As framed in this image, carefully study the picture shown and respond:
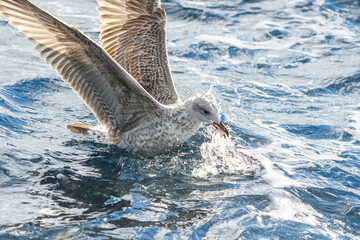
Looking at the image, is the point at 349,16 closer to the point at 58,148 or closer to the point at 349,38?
the point at 349,38

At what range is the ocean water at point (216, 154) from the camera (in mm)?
4457

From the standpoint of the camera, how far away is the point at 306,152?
256 inches

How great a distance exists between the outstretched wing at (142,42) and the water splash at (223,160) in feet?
2.66

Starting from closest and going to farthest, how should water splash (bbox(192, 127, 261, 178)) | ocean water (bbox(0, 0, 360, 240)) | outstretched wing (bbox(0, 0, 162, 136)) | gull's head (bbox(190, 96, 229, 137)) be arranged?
1. ocean water (bbox(0, 0, 360, 240))
2. outstretched wing (bbox(0, 0, 162, 136))
3. water splash (bbox(192, 127, 261, 178))
4. gull's head (bbox(190, 96, 229, 137))

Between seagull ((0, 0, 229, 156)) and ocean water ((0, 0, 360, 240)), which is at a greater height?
seagull ((0, 0, 229, 156))

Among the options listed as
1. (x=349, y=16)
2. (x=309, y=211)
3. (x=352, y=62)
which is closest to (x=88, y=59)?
(x=309, y=211)

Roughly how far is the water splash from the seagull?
212mm

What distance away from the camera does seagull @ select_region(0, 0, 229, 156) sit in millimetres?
5324

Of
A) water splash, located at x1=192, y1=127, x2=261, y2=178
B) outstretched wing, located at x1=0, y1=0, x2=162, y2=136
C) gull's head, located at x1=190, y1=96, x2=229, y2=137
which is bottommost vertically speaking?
water splash, located at x1=192, y1=127, x2=261, y2=178

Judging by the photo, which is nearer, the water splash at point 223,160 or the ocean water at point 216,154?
the ocean water at point 216,154

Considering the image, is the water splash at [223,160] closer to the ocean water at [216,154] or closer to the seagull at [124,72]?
the ocean water at [216,154]

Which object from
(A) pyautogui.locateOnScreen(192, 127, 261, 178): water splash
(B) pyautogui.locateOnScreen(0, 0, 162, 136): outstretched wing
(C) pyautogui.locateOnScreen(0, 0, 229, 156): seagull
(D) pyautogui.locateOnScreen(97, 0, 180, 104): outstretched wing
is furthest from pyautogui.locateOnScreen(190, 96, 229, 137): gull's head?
(D) pyautogui.locateOnScreen(97, 0, 180, 104): outstretched wing

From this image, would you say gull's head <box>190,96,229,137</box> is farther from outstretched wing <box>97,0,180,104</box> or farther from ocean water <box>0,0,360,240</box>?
outstretched wing <box>97,0,180,104</box>

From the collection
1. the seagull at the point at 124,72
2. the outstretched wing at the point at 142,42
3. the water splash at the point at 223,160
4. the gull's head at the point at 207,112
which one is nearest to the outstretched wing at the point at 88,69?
the seagull at the point at 124,72
